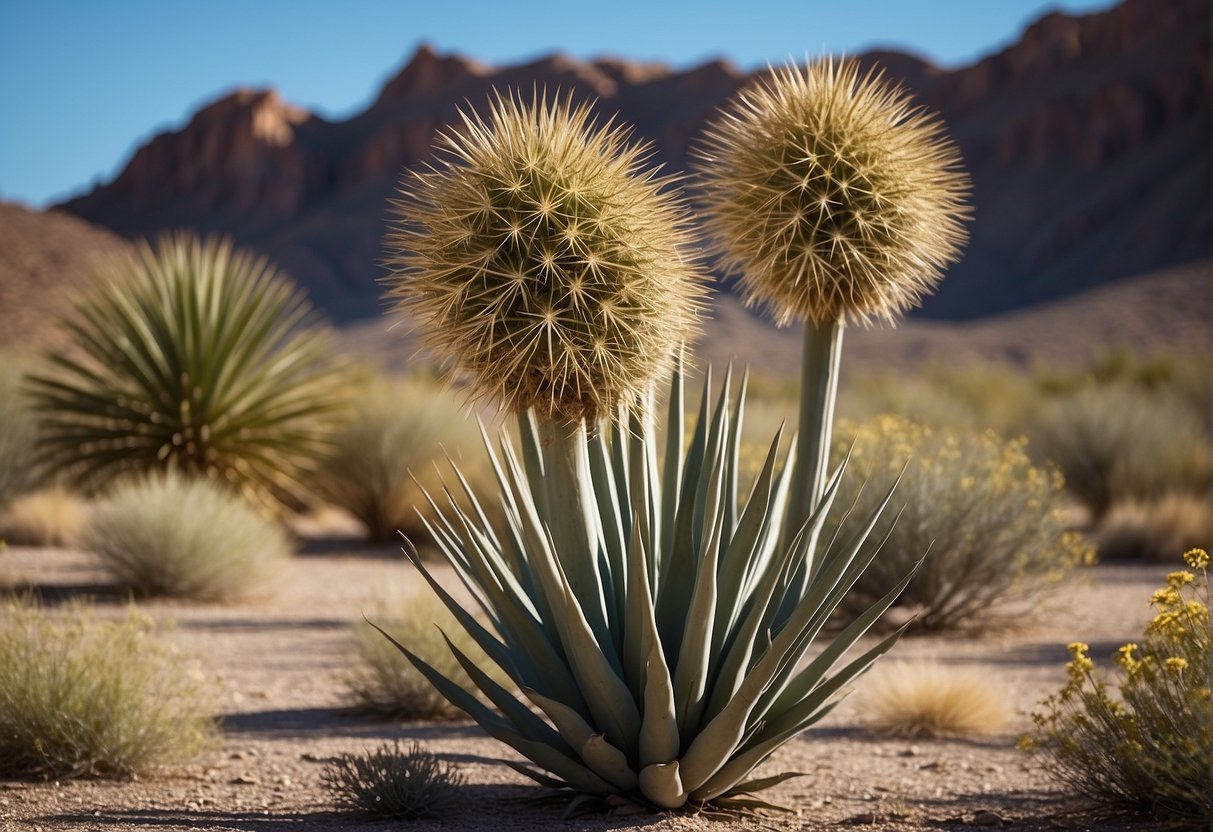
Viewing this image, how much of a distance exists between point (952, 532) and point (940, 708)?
3.25 metres

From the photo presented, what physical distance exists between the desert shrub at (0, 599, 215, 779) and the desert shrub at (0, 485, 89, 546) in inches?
356

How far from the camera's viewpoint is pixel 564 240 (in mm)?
4609

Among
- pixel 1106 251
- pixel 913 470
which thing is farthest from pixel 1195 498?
pixel 1106 251

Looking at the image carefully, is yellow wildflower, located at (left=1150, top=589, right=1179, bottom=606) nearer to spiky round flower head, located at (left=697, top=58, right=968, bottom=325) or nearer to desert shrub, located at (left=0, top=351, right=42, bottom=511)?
spiky round flower head, located at (left=697, top=58, right=968, bottom=325)

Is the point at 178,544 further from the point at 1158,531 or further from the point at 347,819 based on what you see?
the point at 1158,531

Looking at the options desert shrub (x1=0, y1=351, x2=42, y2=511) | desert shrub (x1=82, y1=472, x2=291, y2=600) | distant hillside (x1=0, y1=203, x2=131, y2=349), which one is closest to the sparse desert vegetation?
desert shrub (x1=82, y1=472, x2=291, y2=600)

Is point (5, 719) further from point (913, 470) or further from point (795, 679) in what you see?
point (913, 470)

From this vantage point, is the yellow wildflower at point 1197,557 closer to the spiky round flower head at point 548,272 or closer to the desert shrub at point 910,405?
the spiky round flower head at point 548,272

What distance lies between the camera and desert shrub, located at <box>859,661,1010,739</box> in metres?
7.32

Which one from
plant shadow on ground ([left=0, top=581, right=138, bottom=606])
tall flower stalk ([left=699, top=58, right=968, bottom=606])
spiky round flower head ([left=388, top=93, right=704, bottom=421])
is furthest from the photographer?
plant shadow on ground ([left=0, top=581, right=138, bottom=606])

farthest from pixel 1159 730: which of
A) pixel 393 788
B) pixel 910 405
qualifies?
pixel 910 405

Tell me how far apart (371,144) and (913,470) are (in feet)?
319

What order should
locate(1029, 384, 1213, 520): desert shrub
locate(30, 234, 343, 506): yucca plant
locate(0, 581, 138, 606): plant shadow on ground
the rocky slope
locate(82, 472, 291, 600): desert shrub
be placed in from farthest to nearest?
the rocky slope
locate(1029, 384, 1213, 520): desert shrub
locate(30, 234, 343, 506): yucca plant
locate(82, 472, 291, 600): desert shrub
locate(0, 581, 138, 606): plant shadow on ground

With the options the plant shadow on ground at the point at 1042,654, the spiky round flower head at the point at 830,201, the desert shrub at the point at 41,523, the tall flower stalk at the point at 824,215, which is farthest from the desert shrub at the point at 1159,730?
the desert shrub at the point at 41,523
